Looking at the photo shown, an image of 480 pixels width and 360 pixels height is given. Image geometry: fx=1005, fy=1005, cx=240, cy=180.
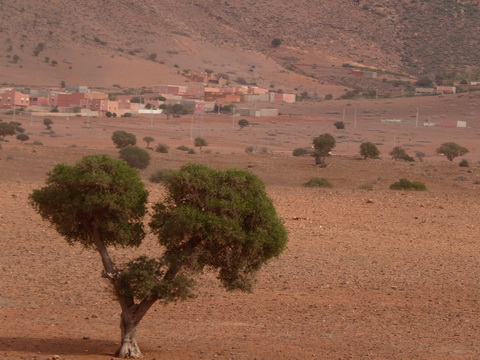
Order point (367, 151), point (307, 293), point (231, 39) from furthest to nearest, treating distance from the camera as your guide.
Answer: point (231, 39) → point (367, 151) → point (307, 293)

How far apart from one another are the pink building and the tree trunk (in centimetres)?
7381

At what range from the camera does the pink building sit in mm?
83450

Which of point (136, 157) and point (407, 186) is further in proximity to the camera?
point (136, 157)

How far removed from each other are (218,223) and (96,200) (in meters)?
1.34

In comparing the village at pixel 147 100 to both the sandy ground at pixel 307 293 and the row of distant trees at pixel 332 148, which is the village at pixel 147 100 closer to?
the row of distant trees at pixel 332 148

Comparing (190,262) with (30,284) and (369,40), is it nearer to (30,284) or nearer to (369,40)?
(30,284)

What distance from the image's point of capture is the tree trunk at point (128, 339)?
11180mm

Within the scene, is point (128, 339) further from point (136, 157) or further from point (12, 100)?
point (12, 100)

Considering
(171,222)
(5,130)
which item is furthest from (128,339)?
(5,130)

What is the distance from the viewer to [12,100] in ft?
276

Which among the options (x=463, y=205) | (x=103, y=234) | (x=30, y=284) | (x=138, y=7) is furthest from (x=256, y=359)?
(x=138, y=7)

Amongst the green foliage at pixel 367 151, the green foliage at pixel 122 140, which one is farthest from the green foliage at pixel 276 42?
the green foliage at pixel 367 151

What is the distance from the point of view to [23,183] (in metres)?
26.2

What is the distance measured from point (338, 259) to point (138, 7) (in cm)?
12509
